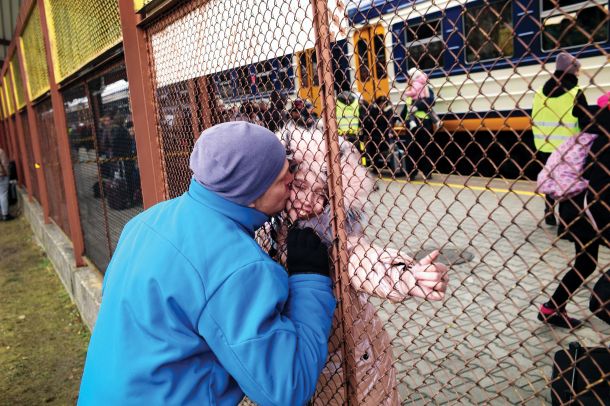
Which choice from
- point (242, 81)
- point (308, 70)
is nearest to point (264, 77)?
point (242, 81)

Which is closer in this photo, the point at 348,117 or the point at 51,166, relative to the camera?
the point at 348,117

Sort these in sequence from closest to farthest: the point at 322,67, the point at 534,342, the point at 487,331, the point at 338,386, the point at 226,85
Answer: the point at 322,67 < the point at 338,386 < the point at 226,85 < the point at 534,342 < the point at 487,331

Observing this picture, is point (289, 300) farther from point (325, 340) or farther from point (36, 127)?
point (36, 127)

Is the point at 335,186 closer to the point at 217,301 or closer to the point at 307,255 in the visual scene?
the point at 307,255

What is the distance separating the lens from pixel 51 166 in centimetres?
791

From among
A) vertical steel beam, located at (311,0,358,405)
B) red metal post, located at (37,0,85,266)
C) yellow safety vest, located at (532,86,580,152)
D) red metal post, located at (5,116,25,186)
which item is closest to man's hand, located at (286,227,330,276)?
vertical steel beam, located at (311,0,358,405)

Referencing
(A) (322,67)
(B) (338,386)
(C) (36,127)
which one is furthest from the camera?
(C) (36,127)

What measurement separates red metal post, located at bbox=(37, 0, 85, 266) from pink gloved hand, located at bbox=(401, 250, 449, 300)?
16.5 ft

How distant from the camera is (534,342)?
3.72m

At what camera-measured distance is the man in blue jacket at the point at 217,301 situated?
139 cm

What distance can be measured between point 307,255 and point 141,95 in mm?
1898

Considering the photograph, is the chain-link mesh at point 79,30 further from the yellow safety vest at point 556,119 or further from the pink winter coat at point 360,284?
the yellow safety vest at point 556,119

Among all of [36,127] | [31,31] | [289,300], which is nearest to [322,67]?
[289,300]

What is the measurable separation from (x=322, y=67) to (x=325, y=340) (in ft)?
2.82
